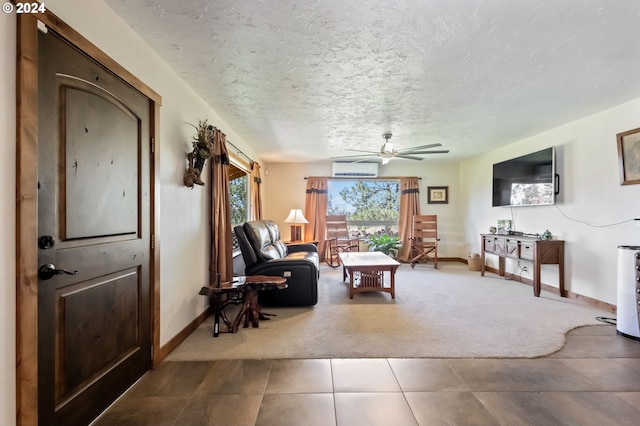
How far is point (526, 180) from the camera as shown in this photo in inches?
172

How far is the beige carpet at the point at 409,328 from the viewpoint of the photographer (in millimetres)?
2287

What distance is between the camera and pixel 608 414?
158 centimetres

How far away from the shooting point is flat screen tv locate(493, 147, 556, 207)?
3967mm

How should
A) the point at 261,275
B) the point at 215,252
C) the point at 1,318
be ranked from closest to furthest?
the point at 1,318 < the point at 215,252 < the point at 261,275

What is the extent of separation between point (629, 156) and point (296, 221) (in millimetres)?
4699

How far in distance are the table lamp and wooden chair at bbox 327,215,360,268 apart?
65 centimetres

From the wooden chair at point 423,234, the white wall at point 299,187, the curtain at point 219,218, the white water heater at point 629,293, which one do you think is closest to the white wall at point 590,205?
the white water heater at point 629,293

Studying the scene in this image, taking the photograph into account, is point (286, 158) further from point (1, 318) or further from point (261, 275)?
point (1, 318)

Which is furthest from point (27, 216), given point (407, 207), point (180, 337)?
point (407, 207)

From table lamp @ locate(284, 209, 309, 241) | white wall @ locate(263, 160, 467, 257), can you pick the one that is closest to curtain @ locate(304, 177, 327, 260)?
white wall @ locate(263, 160, 467, 257)

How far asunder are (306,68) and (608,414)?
2.93 m

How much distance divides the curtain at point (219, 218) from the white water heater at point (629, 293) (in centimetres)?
380

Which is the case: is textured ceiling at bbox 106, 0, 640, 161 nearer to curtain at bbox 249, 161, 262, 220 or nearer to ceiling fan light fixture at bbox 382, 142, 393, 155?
ceiling fan light fixture at bbox 382, 142, 393, 155

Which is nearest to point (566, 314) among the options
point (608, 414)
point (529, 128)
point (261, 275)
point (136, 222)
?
point (608, 414)
